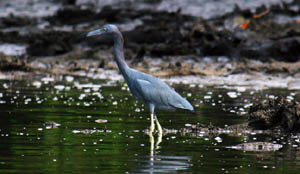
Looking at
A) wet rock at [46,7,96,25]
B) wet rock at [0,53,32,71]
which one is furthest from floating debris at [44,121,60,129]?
wet rock at [46,7,96,25]

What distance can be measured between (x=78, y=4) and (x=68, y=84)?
11783 millimetres

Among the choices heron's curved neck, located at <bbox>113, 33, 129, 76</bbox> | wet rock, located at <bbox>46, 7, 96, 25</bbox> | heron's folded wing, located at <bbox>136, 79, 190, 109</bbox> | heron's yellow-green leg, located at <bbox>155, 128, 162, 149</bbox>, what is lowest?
heron's yellow-green leg, located at <bbox>155, 128, 162, 149</bbox>

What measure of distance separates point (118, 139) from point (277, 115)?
2.69m

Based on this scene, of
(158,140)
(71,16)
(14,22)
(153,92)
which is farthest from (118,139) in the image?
(14,22)

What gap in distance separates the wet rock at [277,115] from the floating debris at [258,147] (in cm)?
140

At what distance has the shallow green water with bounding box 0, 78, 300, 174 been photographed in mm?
8828

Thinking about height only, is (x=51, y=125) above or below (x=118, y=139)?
above

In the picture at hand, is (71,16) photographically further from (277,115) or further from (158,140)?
(158,140)

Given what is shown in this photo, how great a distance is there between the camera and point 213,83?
70.8ft

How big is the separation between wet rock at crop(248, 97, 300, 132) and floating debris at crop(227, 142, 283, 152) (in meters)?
1.40

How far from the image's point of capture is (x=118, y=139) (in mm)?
10984

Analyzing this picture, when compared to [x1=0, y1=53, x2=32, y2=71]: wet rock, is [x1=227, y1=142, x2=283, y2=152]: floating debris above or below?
below

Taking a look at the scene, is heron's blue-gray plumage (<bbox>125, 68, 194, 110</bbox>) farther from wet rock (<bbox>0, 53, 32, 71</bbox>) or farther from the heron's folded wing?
wet rock (<bbox>0, 53, 32, 71</bbox>)

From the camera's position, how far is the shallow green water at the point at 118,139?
29.0ft
